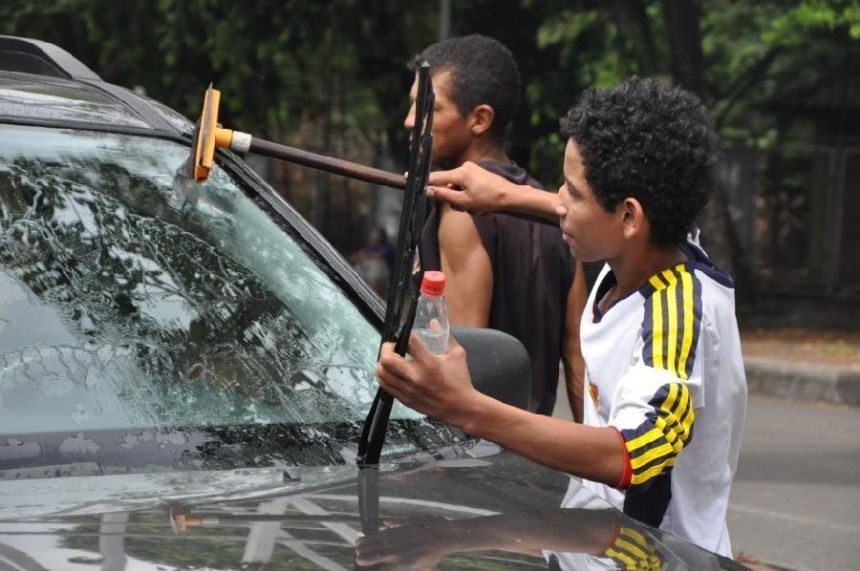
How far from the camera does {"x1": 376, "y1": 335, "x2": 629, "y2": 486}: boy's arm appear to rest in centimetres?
211

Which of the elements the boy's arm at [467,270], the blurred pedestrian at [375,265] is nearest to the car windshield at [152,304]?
the boy's arm at [467,270]

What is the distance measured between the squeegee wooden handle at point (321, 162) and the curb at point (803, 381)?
27.7 feet

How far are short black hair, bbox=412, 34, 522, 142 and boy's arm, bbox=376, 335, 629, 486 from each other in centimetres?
169

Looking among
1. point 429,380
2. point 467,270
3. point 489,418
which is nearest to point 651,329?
point 489,418

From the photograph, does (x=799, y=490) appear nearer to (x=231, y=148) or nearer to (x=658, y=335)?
(x=658, y=335)

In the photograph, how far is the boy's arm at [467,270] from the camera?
356 cm

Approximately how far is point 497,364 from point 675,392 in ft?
1.39

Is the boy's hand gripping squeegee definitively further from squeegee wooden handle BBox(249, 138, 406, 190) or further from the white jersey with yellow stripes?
the white jersey with yellow stripes

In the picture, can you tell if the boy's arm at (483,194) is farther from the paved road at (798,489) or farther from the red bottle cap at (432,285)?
the paved road at (798,489)

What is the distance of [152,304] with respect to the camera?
251 cm

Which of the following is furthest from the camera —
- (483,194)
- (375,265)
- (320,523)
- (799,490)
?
(375,265)

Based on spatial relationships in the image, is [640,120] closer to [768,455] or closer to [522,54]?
[768,455]

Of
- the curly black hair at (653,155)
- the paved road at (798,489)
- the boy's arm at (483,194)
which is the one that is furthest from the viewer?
the paved road at (798,489)

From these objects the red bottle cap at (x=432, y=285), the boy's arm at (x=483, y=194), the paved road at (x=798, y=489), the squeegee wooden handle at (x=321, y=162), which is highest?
the squeegee wooden handle at (x=321, y=162)
